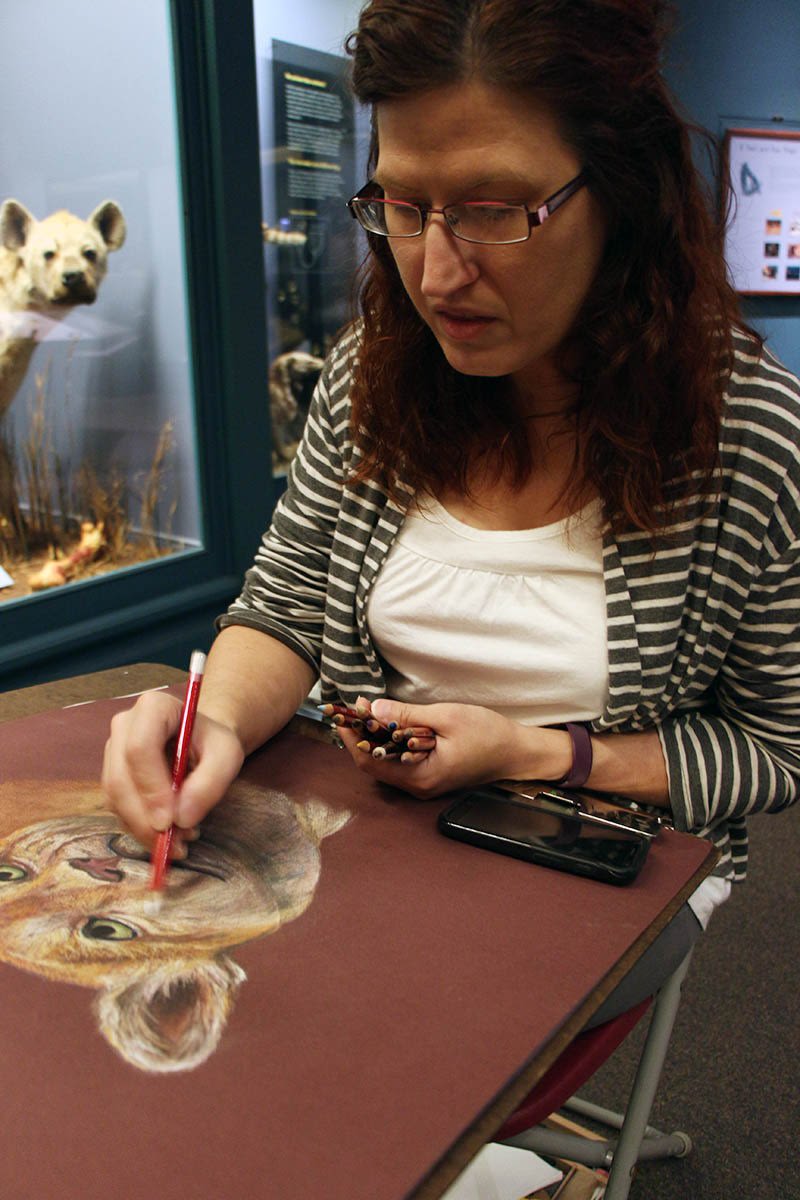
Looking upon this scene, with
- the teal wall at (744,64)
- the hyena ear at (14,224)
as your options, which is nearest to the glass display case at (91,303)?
the hyena ear at (14,224)

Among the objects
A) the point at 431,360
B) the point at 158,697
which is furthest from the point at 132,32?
the point at 158,697

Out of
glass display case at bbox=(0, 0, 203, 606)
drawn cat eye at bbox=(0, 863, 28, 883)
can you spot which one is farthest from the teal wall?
drawn cat eye at bbox=(0, 863, 28, 883)

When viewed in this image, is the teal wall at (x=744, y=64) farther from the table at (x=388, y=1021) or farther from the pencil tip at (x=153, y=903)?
the pencil tip at (x=153, y=903)

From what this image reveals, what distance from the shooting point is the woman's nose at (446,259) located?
89 centimetres

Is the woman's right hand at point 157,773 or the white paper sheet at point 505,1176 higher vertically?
the woman's right hand at point 157,773

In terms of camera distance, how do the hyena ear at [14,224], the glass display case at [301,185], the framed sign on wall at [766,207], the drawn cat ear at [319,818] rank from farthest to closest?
the framed sign on wall at [766,207] < the glass display case at [301,185] < the hyena ear at [14,224] < the drawn cat ear at [319,818]

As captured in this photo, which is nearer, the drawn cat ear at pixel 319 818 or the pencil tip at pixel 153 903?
the pencil tip at pixel 153 903

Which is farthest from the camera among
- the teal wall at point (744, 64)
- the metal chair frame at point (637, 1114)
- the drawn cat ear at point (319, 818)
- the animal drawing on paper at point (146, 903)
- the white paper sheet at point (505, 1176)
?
the teal wall at point (744, 64)

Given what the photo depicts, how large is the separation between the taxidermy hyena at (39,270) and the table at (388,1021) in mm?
1711

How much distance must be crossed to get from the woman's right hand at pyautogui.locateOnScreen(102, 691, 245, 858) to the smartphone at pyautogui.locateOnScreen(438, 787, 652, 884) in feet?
0.61

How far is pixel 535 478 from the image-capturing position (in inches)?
42.8

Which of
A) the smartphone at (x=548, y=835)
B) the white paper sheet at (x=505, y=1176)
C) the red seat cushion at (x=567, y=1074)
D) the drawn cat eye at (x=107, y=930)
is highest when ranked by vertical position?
the smartphone at (x=548, y=835)

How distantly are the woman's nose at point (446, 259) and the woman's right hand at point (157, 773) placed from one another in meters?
0.43

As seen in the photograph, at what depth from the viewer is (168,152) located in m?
2.43
